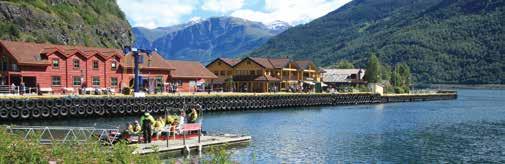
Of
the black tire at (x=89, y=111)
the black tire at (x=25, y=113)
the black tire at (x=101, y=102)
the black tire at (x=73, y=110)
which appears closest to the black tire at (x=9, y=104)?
the black tire at (x=25, y=113)

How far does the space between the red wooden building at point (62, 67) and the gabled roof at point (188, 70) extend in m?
8.85

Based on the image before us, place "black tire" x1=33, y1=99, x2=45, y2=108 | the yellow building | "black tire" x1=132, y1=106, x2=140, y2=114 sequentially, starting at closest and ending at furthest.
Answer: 1. "black tire" x1=33, y1=99, x2=45, y2=108
2. "black tire" x1=132, y1=106, x2=140, y2=114
3. the yellow building

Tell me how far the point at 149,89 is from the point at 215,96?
870 cm

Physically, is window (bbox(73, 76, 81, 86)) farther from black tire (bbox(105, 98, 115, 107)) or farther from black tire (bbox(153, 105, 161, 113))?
black tire (bbox(153, 105, 161, 113))

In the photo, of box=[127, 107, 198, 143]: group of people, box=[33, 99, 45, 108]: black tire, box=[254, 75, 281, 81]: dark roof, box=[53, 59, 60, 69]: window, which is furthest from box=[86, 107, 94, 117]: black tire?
box=[254, 75, 281, 81]: dark roof

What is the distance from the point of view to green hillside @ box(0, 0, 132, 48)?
10926 centimetres

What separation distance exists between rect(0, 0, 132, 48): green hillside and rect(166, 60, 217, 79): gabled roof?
2850 cm

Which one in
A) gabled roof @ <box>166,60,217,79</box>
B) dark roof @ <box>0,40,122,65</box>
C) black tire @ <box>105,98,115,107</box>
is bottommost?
black tire @ <box>105,98,115,107</box>

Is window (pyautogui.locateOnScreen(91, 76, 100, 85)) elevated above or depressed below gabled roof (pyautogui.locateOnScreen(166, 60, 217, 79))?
below

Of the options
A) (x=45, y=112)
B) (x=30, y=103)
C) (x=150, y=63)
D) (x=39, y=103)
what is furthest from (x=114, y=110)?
(x=150, y=63)

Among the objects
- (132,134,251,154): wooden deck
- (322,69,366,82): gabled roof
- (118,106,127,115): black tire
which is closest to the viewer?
(132,134,251,154): wooden deck

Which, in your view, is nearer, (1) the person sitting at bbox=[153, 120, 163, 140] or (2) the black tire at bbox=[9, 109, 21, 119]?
(1) the person sitting at bbox=[153, 120, 163, 140]

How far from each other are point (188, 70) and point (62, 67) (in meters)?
26.8

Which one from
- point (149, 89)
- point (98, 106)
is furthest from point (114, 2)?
point (98, 106)
